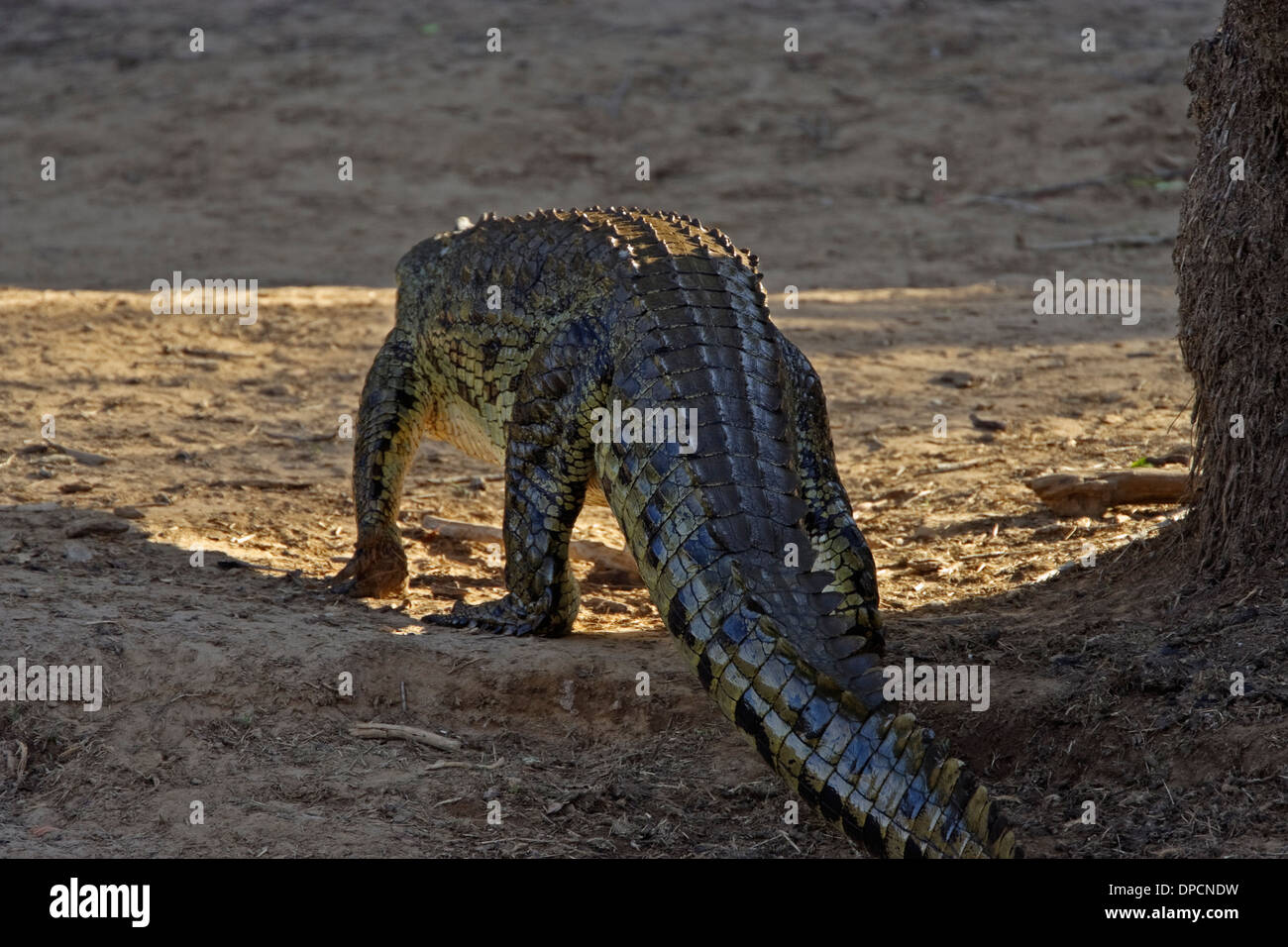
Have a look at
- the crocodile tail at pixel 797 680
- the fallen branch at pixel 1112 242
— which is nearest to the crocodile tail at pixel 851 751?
the crocodile tail at pixel 797 680

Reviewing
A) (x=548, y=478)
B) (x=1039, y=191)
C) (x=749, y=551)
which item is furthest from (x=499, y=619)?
(x=1039, y=191)

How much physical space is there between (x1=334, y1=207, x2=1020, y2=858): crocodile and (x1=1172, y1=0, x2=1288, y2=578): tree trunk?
1328 mm

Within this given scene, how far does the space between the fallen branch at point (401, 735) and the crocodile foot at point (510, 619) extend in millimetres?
784

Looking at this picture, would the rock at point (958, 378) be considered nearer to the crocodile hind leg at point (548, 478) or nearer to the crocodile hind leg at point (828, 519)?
A: the crocodile hind leg at point (828, 519)

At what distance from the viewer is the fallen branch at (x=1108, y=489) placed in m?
6.37

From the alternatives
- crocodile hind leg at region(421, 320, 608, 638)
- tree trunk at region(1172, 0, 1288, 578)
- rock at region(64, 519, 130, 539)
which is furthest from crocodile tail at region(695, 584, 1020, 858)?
rock at region(64, 519, 130, 539)

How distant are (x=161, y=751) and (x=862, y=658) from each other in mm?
2336

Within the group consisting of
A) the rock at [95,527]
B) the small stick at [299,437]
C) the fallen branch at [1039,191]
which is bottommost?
the rock at [95,527]

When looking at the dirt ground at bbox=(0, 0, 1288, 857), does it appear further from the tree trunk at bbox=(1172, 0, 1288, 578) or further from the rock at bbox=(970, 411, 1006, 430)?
the tree trunk at bbox=(1172, 0, 1288, 578)

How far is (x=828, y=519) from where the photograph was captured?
4.96 m

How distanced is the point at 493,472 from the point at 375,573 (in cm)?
220

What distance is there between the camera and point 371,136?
14.9 m

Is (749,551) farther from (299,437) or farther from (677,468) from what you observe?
(299,437)
